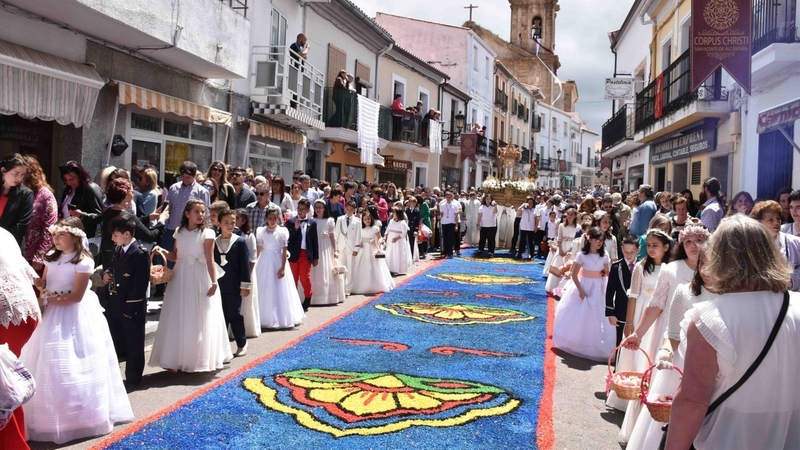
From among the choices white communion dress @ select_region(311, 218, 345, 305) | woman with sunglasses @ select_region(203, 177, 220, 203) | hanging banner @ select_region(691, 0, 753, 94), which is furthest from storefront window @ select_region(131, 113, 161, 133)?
hanging banner @ select_region(691, 0, 753, 94)

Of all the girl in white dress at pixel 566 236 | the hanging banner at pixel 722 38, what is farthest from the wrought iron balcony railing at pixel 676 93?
the girl in white dress at pixel 566 236

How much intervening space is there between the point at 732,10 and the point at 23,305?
36.0ft

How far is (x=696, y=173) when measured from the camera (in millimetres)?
16391

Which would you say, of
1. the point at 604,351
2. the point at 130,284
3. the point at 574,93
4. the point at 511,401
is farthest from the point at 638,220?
the point at 574,93

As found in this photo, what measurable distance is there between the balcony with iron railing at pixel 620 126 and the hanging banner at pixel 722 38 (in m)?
11.5

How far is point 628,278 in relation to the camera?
6.89 metres

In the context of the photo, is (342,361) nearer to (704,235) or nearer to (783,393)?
(704,235)

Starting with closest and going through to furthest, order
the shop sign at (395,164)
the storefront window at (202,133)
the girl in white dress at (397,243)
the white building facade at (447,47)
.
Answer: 1. the storefront window at (202,133)
2. the girl in white dress at (397,243)
3. the shop sign at (395,164)
4. the white building facade at (447,47)

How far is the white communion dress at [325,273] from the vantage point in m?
10.5

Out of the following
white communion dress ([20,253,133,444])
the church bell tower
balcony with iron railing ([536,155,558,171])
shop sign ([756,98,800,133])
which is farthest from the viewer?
balcony with iron railing ([536,155,558,171])

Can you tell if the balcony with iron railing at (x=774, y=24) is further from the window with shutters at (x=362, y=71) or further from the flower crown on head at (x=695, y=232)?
the window with shutters at (x=362, y=71)

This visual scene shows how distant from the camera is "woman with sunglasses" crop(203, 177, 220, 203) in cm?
940

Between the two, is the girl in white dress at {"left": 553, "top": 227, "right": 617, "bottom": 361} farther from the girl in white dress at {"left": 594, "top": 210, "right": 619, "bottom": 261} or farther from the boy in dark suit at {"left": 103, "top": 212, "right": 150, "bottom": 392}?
the boy in dark suit at {"left": 103, "top": 212, "right": 150, "bottom": 392}

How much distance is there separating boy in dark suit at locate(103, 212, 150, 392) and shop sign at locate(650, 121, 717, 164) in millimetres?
12510
